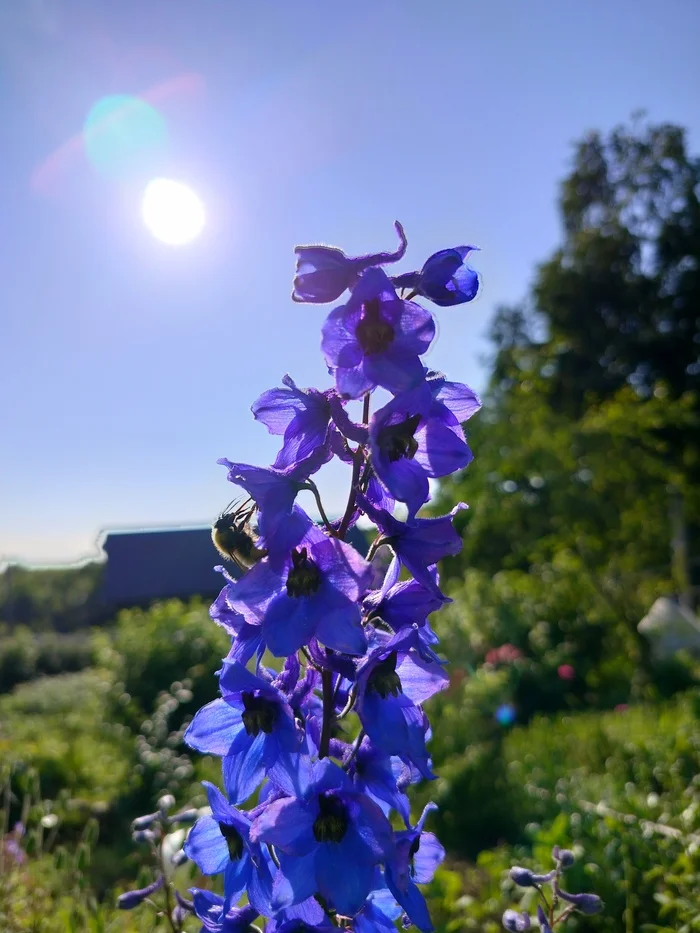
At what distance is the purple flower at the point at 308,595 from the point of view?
0.98 metres

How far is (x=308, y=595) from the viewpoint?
1020 millimetres

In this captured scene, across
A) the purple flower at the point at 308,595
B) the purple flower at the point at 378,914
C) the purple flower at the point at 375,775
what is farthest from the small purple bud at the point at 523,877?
the purple flower at the point at 308,595

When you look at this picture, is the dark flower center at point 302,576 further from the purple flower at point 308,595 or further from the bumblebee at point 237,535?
the bumblebee at point 237,535

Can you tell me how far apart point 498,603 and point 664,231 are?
1260 centimetres

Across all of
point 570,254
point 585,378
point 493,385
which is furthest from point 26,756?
point 570,254

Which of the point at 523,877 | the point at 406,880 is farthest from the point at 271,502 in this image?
the point at 523,877

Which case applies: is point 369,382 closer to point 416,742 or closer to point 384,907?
point 416,742

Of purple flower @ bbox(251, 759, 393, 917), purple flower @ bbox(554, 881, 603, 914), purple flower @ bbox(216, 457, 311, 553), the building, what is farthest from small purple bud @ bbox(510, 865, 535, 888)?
the building

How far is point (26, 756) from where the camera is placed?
6.21 meters

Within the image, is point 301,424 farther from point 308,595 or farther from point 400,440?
point 308,595

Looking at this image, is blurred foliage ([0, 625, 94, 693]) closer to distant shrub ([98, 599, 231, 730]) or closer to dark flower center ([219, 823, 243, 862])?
distant shrub ([98, 599, 231, 730])

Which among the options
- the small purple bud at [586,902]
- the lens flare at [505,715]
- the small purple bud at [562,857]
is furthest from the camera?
the lens flare at [505,715]

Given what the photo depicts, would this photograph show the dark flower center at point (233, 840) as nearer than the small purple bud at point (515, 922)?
Yes

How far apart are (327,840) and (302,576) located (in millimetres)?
391
